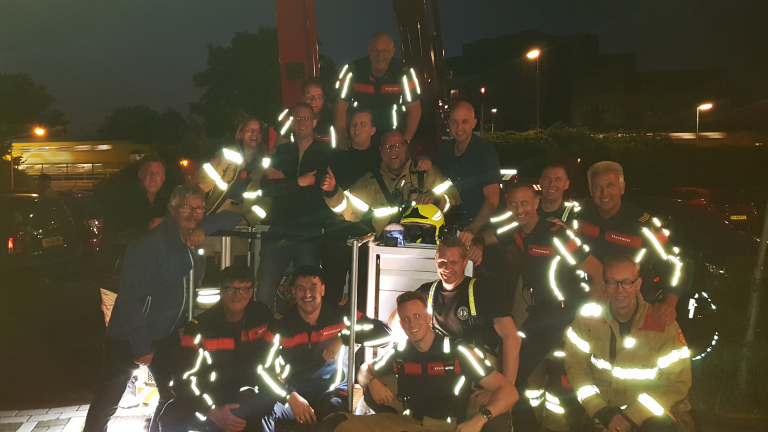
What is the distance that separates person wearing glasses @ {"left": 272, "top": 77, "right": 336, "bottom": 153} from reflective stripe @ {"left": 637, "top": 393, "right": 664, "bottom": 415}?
10.3ft

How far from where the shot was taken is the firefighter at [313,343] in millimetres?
4023

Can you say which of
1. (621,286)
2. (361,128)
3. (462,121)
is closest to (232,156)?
(361,128)

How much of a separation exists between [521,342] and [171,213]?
2.57m

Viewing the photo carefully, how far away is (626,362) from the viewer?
3.64 metres

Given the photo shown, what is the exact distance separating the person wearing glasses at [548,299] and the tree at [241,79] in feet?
111

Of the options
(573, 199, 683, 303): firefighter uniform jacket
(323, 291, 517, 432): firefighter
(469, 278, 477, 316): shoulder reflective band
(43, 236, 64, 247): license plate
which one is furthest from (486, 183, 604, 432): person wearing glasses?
(43, 236, 64, 247): license plate

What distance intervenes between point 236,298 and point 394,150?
5.40 feet

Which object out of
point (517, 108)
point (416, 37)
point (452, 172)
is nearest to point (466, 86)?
point (517, 108)

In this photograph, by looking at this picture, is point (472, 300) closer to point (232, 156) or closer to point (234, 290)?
point (234, 290)

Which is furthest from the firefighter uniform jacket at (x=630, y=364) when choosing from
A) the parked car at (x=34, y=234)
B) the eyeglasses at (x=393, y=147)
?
the parked car at (x=34, y=234)

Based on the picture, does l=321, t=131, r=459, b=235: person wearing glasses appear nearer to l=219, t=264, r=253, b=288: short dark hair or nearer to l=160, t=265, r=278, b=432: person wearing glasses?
l=219, t=264, r=253, b=288: short dark hair

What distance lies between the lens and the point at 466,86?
50.7 meters

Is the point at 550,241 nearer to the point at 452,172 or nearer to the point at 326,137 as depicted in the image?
the point at 452,172

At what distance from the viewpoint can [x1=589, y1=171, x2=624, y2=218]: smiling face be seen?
4188 mm
